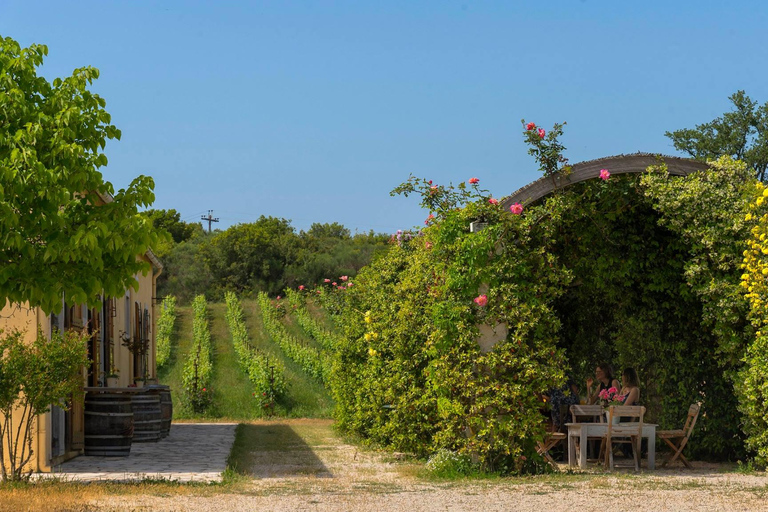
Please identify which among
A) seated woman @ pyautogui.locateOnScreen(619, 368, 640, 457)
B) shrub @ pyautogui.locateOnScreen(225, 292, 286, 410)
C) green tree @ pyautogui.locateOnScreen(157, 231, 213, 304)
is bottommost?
shrub @ pyautogui.locateOnScreen(225, 292, 286, 410)

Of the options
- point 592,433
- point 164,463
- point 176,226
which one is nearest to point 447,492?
point 592,433

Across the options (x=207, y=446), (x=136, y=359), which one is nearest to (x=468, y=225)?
(x=207, y=446)

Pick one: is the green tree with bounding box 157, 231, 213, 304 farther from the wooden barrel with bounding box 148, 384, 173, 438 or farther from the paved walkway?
the paved walkway

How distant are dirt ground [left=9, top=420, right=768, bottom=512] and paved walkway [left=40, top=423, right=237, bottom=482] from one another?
618mm

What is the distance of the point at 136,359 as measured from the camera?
16594 millimetres

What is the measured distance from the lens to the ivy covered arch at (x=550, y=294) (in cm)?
832

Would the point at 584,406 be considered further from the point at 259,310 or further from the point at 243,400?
the point at 259,310

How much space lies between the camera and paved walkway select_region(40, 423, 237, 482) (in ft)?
28.5

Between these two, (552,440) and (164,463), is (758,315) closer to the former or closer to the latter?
(552,440)

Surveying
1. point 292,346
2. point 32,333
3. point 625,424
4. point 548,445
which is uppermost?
point 32,333

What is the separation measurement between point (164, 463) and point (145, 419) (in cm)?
284

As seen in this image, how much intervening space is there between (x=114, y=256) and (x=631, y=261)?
5927 mm

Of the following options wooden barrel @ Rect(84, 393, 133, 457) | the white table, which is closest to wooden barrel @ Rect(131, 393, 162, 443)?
wooden barrel @ Rect(84, 393, 133, 457)

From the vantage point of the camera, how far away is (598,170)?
8711 millimetres
